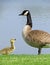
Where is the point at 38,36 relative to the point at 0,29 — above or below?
above


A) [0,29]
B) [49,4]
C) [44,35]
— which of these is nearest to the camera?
[44,35]

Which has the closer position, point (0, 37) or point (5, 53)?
point (5, 53)

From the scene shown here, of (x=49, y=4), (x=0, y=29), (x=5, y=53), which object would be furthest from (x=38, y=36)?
(x=49, y=4)

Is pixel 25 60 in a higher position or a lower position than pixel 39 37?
lower

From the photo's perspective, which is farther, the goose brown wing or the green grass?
the goose brown wing

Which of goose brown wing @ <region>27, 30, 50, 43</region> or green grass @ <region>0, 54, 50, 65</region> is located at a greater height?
goose brown wing @ <region>27, 30, 50, 43</region>

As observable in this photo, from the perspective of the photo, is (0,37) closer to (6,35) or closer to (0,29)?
(6,35)

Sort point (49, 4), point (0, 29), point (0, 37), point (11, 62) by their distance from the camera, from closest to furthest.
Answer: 1. point (11, 62)
2. point (0, 37)
3. point (0, 29)
4. point (49, 4)

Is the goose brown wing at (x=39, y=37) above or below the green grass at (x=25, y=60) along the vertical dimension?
above

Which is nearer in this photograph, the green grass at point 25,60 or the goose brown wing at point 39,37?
the green grass at point 25,60

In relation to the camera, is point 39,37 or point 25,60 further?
point 39,37

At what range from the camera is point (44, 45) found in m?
10.9

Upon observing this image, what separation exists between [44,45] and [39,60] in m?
1.53

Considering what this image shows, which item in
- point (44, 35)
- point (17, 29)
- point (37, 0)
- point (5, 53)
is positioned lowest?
point (37, 0)
